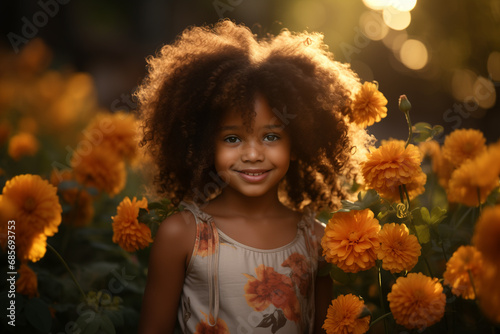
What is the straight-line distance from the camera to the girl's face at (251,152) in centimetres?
127

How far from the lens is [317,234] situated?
1.43m

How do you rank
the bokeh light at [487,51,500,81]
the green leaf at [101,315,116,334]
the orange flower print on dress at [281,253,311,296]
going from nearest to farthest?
1. the green leaf at [101,315,116,334]
2. the orange flower print on dress at [281,253,311,296]
3. the bokeh light at [487,51,500,81]

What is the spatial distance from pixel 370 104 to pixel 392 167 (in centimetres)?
22

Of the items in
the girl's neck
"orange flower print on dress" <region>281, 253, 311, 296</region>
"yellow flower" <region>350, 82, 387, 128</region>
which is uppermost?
"yellow flower" <region>350, 82, 387, 128</region>

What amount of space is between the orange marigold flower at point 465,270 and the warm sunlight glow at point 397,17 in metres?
2.27

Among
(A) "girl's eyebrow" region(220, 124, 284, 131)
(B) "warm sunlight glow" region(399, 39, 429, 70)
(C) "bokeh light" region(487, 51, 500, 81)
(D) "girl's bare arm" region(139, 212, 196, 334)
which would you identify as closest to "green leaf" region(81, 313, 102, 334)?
(D) "girl's bare arm" region(139, 212, 196, 334)

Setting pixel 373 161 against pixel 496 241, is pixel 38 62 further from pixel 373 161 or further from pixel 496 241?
pixel 496 241

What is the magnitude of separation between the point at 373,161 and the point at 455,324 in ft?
1.60

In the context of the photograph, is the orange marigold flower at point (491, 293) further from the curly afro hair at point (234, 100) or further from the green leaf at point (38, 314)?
the green leaf at point (38, 314)

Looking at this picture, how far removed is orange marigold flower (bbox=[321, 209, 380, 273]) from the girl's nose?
277mm

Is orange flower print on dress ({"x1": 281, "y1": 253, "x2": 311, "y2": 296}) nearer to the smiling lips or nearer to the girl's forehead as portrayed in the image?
the smiling lips

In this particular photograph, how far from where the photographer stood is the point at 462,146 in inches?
50.9

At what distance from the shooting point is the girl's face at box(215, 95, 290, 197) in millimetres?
1274

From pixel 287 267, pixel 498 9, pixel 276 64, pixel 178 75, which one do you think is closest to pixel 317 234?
pixel 287 267
